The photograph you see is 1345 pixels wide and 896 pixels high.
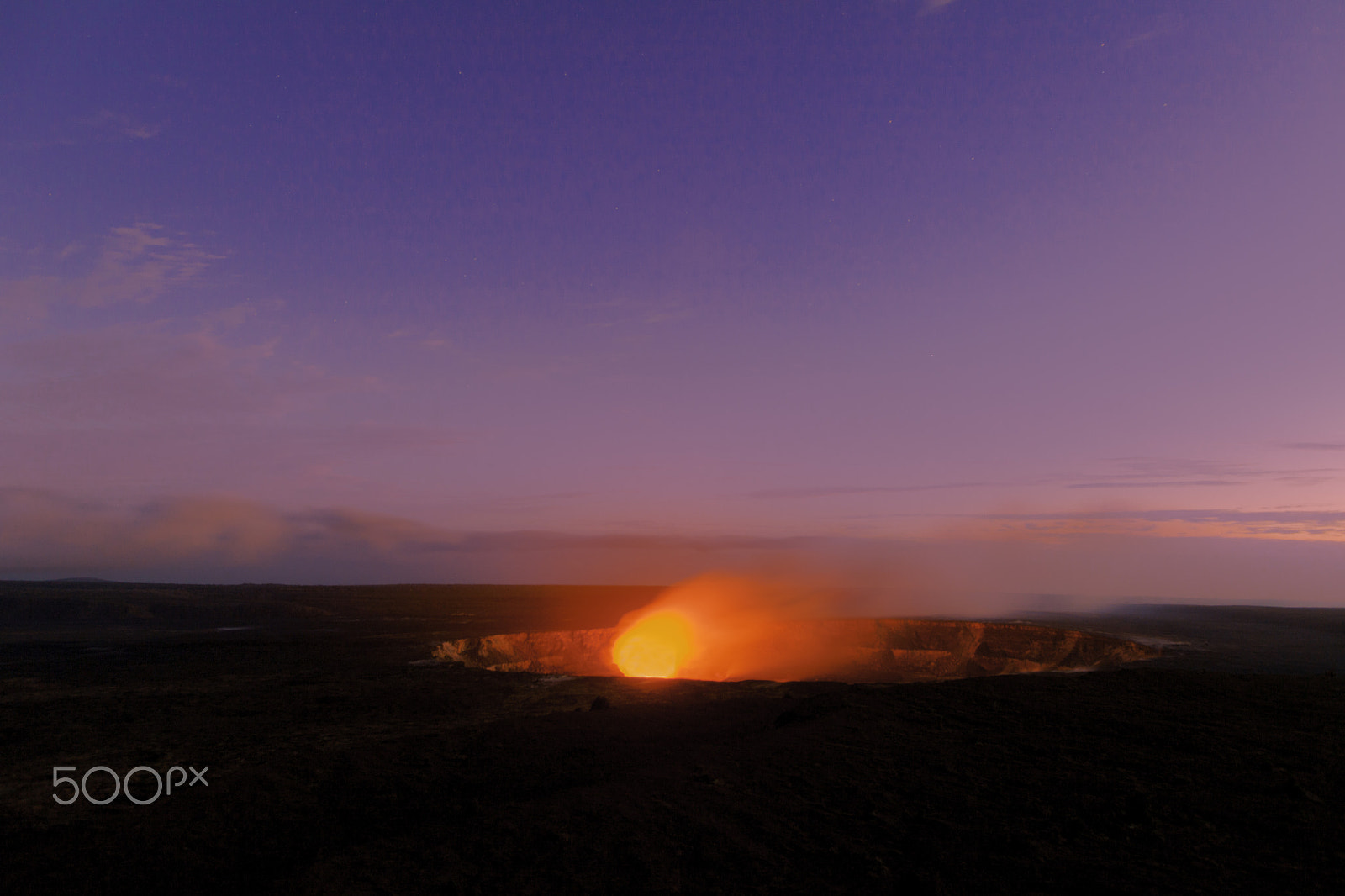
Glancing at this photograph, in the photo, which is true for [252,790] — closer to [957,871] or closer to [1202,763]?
[957,871]

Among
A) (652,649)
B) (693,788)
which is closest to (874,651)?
(652,649)

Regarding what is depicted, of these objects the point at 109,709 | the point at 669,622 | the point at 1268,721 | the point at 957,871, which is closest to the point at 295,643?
the point at 109,709

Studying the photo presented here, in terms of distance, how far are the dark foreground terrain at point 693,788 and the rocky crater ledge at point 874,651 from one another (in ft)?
40.1

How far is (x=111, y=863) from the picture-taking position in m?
6.93

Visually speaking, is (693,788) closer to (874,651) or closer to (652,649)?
(874,651)

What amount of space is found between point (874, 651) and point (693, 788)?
1168 inches

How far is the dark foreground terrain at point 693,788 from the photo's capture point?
6.36 metres

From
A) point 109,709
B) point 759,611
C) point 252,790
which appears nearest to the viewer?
point 252,790

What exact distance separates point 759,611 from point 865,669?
564 inches

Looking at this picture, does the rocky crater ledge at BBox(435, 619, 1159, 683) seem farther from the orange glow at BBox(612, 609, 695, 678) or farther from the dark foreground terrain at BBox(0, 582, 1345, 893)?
the dark foreground terrain at BBox(0, 582, 1345, 893)

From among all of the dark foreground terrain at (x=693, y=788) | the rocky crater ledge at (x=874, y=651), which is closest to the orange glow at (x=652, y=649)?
the rocky crater ledge at (x=874, y=651)

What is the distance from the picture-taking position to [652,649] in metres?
38.1
